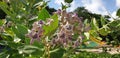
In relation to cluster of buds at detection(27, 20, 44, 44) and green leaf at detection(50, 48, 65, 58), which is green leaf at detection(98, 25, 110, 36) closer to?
green leaf at detection(50, 48, 65, 58)

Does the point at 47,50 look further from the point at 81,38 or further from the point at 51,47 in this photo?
the point at 81,38

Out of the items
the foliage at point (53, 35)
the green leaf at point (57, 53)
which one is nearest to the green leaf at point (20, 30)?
the foliage at point (53, 35)

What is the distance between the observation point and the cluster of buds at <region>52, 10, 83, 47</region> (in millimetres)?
1712

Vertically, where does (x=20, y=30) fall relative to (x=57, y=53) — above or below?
above

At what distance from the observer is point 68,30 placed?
1716 mm

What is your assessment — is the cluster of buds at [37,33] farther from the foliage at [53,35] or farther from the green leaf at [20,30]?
the green leaf at [20,30]

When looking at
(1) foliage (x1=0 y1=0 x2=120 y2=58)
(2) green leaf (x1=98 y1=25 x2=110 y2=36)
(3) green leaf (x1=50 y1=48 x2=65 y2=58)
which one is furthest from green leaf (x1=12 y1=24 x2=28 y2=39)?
(2) green leaf (x1=98 y1=25 x2=110 y2=36)

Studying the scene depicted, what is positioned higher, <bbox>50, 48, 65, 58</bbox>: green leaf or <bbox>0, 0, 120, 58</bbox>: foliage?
<bbox>0, 0, 120, 58</bbox>: foliage

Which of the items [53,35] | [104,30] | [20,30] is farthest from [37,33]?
[104,30]

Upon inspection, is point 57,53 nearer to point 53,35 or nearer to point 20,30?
point 53,35

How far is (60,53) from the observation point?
6.00ft

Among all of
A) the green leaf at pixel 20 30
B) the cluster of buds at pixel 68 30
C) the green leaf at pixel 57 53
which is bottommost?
the green leaf at pixel 57 53

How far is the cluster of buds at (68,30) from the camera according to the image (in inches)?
67.4

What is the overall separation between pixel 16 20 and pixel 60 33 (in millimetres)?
702
